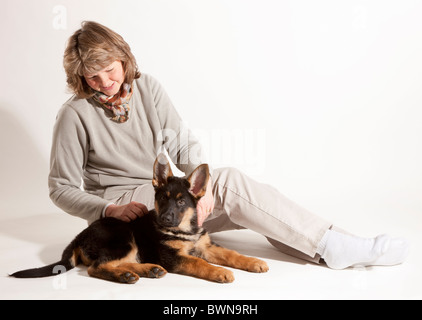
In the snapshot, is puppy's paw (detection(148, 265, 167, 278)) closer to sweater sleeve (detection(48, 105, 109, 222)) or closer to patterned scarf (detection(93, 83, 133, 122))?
sweater sleeve (detection(48, 105, 109, 222))

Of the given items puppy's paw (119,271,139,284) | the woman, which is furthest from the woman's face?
puppy's paw (119,271,139,284)

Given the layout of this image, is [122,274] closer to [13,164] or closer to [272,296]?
[272,296]

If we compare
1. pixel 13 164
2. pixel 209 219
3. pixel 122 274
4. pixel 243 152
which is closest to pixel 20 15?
pixel 13 164

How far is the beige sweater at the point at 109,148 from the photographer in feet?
9.65

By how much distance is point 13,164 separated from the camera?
443 centimetres

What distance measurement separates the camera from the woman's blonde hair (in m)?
2.85

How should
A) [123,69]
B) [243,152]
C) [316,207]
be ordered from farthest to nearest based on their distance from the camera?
[243,152] < [316,207] < [123,69]

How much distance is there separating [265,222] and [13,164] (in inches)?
97.3

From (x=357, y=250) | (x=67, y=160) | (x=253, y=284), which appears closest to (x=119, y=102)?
(x=67, y=160)

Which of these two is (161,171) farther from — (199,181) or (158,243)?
(158,243)

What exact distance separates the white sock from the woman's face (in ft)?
4.31

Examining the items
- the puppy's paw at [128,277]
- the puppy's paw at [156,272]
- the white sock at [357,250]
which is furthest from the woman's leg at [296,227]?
the puppy's paw at [128,277]

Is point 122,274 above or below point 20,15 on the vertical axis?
below

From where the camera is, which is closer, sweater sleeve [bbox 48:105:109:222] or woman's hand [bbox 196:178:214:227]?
woman's hand [bbox 196:178:214:227]
